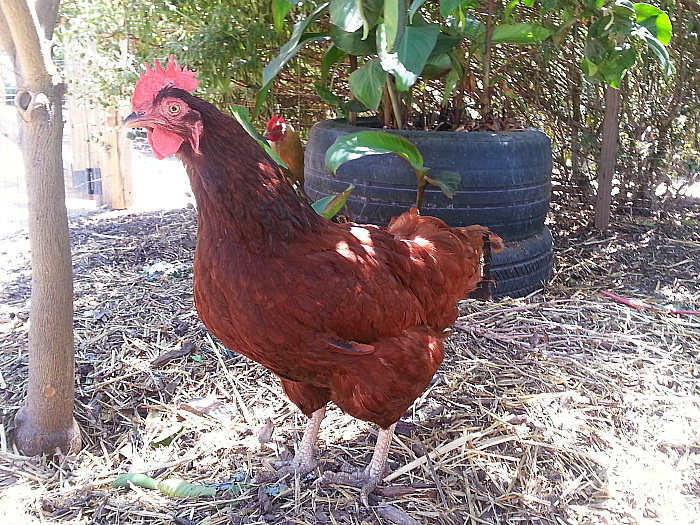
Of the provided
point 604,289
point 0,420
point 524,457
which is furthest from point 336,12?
point 604,289

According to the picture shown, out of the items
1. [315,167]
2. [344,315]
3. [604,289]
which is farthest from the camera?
[604,289]

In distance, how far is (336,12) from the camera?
7.08 feet

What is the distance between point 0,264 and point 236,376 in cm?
219

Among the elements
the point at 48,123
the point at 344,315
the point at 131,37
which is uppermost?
the point at 131,37

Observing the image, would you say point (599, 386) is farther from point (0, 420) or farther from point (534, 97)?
point (534, 97)

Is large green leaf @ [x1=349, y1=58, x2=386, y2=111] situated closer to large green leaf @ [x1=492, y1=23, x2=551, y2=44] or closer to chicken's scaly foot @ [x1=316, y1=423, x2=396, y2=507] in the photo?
large green leaf @ [x1=492, y1=23, x2=551, y2=44]

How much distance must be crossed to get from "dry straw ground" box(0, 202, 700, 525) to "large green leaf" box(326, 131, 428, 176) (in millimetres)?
900

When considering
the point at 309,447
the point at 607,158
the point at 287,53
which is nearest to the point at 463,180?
the point at 287,53

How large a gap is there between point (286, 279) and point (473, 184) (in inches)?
65.7

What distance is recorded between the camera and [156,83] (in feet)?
5.01

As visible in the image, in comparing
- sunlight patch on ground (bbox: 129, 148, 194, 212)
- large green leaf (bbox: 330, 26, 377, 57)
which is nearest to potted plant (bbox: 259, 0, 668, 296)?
large green leaf (bbox: 330, 26, 377, 57)

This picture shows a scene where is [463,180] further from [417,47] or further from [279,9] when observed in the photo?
[279,9]

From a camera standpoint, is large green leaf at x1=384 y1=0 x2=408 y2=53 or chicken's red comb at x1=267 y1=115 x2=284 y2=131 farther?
chicken's red comb at x1=267 y1=115 x2=284 y2=131

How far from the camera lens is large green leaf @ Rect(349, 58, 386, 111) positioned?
2623 mm
